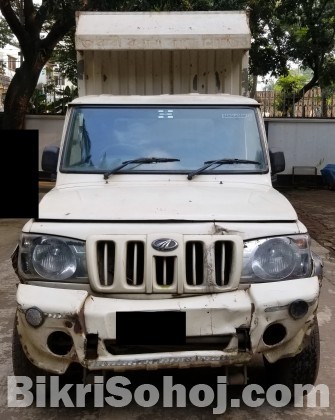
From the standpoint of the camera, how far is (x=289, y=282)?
2.96 metres

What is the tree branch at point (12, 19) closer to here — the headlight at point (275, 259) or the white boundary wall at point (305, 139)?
the white boundary wall at point (305, 139)

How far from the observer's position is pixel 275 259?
3.00m

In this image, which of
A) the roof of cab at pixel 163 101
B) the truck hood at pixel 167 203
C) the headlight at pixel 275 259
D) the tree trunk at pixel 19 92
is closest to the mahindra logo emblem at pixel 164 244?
the truck hood at pixel 167 203

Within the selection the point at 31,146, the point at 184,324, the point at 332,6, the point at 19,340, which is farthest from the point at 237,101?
the point at 332,6

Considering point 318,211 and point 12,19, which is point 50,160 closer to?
point 318,211

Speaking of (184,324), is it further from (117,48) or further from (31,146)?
(117,48)

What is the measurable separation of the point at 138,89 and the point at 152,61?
14.1 inches

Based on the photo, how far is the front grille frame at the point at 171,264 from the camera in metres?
2.88

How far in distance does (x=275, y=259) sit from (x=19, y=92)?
10722 millimetres

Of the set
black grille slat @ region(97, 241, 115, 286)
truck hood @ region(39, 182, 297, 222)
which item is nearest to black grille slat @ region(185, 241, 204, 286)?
truck hood @ region(39, 182, 297, 222)

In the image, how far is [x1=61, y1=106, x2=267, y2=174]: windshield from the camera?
404 centimetres

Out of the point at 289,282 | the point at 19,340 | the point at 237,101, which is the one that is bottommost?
the point at 19,340

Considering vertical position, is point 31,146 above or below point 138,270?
above

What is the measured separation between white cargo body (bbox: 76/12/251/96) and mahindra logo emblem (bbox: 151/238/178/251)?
12.4ft
